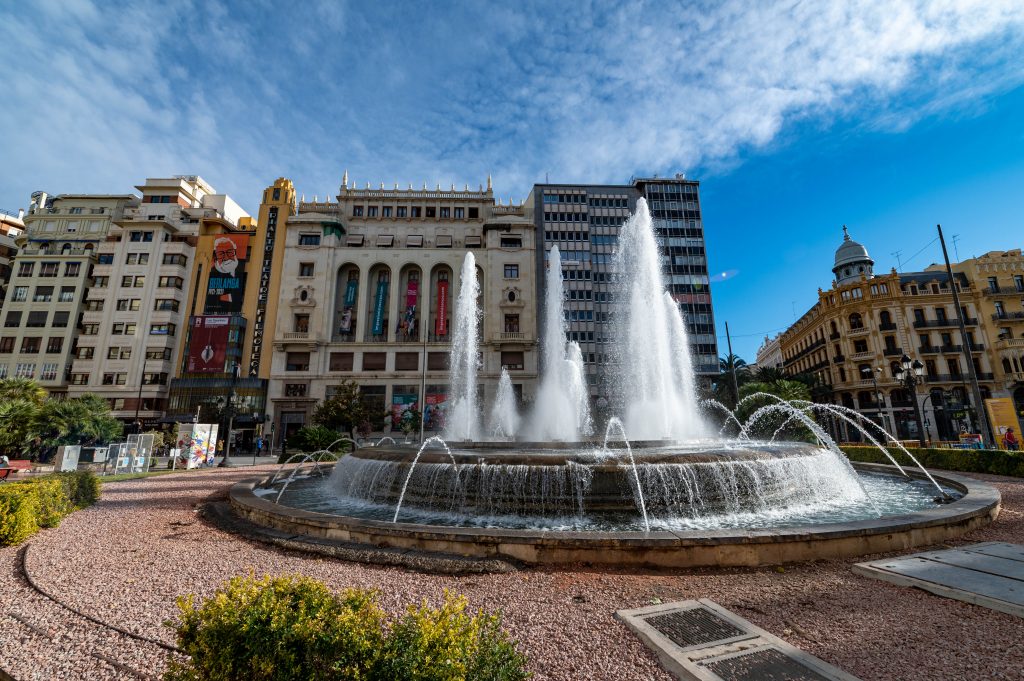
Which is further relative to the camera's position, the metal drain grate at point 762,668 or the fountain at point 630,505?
the fountain at point 630,505

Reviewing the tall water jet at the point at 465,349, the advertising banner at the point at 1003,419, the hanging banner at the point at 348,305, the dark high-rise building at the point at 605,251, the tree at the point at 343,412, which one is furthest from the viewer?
the dark high-rise building at the point at 605,251

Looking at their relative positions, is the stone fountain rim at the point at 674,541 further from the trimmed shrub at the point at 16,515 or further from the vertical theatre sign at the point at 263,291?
the vertical theatre sign at the point at 263,291

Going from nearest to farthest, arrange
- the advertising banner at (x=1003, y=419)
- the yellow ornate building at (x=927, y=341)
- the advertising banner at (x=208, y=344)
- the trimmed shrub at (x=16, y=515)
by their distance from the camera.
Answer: the trimmed shrub at (x=16, y=515), the advertising banner at (x=1003, y=419), the yellow ornate building at (x=927, y=341), the advertising banner at (x=208, y=344)

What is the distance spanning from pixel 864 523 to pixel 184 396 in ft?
172

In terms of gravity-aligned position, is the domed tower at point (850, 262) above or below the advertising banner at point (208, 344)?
above

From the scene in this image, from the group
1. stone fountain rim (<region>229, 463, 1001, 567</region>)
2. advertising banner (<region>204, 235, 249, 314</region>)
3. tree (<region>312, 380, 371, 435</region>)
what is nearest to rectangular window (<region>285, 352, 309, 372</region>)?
advertising banner (<region>204, 235, 249, 314</region>)

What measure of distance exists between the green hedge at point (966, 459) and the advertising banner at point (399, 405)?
34848 millimetres

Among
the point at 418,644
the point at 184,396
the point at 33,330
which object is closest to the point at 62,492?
the point at 418,644

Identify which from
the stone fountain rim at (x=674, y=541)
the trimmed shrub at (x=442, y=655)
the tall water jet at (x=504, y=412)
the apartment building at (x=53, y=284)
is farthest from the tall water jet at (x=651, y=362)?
the apartment building at (x=53, y=284)

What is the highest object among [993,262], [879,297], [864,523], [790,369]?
[993,262]

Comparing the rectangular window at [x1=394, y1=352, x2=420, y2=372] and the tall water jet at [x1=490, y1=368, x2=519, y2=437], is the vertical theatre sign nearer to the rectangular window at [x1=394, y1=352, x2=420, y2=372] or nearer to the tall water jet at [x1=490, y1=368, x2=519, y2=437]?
the rectangular window at [x1=394, y1=352, x2=420, y2=372]

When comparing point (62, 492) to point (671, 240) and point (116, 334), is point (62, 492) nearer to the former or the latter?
point (116, 334)

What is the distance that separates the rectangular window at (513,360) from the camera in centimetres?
4497

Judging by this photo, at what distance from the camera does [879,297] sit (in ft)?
146
